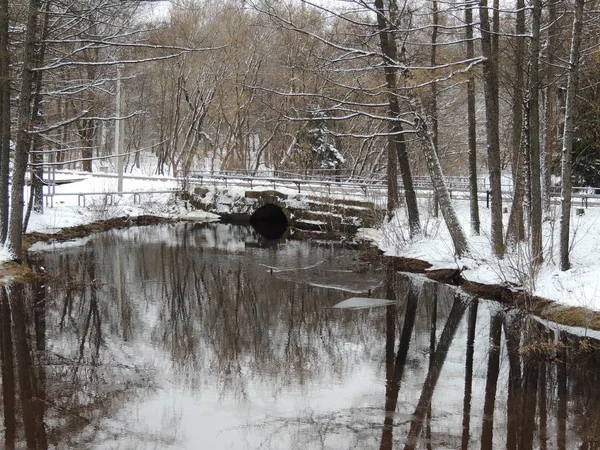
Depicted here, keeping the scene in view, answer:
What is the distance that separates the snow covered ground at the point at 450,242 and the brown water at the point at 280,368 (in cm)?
97

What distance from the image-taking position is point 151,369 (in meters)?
10.1

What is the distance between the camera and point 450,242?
19.9 meters

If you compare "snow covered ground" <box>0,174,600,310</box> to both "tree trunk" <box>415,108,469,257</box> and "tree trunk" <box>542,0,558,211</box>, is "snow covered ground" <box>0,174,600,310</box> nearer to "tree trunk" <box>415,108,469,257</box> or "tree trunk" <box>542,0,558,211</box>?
"tree trunk" <box>415,108,469,257</box>

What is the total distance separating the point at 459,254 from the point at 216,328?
781 centimetres

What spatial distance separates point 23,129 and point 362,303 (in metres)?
8.80

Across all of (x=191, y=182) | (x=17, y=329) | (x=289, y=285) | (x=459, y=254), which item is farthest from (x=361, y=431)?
(x=191, y=182)

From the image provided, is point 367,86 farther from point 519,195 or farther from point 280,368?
point 280,368

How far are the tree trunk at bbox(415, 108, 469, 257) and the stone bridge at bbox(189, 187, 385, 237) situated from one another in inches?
209

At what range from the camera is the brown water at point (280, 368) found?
26.0ft

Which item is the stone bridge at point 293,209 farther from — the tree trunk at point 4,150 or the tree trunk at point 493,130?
the tree trunk at point 4,150

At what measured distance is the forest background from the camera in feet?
50.2

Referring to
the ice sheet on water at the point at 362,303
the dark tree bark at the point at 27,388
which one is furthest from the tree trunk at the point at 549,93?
the dark tree bark at the point at 27,388

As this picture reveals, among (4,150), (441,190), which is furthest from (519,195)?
(4,150)

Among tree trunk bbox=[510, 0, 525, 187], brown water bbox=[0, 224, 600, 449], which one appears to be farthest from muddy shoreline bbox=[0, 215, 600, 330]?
tree trunk bbox=[510, 0, 525, 187]
